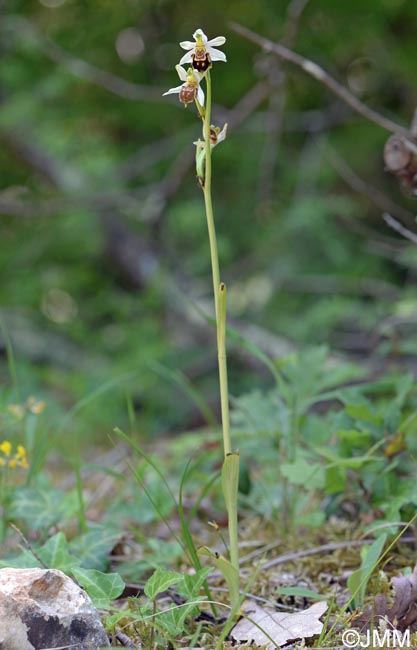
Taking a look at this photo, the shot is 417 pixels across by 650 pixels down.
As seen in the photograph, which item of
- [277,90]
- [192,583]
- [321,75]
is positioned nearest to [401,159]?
[321,75]

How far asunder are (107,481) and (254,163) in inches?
115

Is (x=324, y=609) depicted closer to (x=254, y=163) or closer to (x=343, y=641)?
(x=343, y=641)

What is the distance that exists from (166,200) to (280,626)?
2723 mm

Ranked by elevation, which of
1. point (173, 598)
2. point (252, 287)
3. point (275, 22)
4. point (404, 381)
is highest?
point (275, 22)

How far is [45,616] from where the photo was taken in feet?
3.07

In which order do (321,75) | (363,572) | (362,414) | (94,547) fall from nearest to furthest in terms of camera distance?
1. (363,572)
2. (94,547)
3. (362,414)
4. (321,75)

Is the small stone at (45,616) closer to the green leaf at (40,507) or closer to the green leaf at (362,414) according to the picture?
the green leaf at (40,507)

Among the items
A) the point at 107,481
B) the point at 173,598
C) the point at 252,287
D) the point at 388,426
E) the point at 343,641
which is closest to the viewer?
the point at 343,641

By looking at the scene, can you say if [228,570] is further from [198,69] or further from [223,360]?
[198,69]

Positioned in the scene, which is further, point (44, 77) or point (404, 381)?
point (44, 77)

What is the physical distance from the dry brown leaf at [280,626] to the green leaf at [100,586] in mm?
218

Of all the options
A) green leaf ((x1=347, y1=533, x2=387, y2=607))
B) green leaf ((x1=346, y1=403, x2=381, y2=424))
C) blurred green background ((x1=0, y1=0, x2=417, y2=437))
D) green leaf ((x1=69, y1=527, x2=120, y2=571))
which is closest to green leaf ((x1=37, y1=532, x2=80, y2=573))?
green leaf ((x1=69, y1=527, x2=120, y2=571))

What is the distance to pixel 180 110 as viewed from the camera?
4.24 m

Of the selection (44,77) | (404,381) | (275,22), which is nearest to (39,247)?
(44,77)
